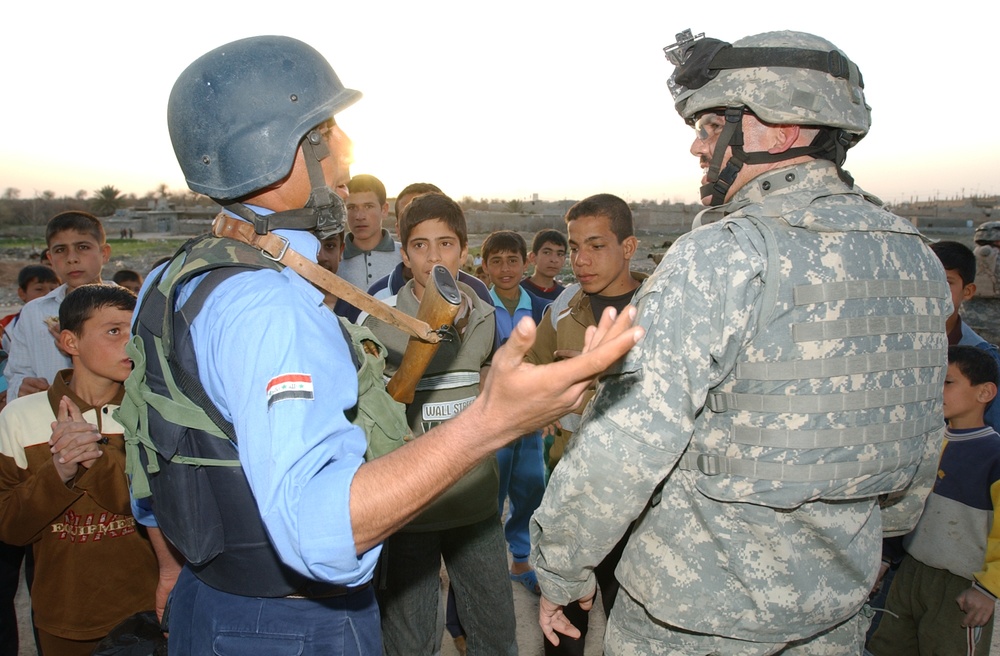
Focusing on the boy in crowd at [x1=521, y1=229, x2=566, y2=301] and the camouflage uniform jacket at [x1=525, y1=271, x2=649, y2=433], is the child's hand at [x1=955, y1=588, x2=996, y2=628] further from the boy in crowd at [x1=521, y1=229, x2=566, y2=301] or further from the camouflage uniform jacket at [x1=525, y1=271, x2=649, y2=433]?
the boy in crowd at [x1=521, y1=229, x2=566, y2=301]

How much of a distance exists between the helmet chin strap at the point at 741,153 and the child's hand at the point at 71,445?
2667mm

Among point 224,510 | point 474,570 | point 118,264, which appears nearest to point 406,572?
point 474,570

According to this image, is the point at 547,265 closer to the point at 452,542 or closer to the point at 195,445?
the point at 452,542

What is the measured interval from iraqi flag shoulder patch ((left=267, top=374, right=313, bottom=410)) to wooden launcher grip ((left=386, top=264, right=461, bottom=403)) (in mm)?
814

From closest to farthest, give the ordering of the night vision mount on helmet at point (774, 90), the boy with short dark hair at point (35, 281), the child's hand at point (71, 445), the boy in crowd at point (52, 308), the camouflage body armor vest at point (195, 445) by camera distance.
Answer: the camouflage body armor vest at point (195, 445), the night vision mount on helmet at point (774, 90), the child's hand at point (71, 445), the boy in crowd at point (52, 308), the boy with short dark hair at point (35, 281)

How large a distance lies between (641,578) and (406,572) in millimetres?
1437

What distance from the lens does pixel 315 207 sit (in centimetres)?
180

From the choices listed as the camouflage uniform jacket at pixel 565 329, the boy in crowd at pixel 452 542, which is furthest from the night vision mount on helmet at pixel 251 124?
the camouflage uniform jacket at pixel 565 329

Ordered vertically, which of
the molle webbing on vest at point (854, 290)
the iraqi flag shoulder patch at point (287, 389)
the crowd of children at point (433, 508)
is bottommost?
the crowd of children at point (433, 508)

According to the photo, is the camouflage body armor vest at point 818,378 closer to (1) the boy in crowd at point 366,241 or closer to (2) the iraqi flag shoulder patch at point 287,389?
(2) the iraqi flag shoulder patch at point 287,389

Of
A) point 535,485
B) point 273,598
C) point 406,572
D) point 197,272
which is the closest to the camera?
point 197,272

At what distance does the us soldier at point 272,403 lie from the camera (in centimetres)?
123

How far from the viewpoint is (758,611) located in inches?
72.2

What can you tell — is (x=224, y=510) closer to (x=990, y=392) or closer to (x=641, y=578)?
(x=641, y=578)
